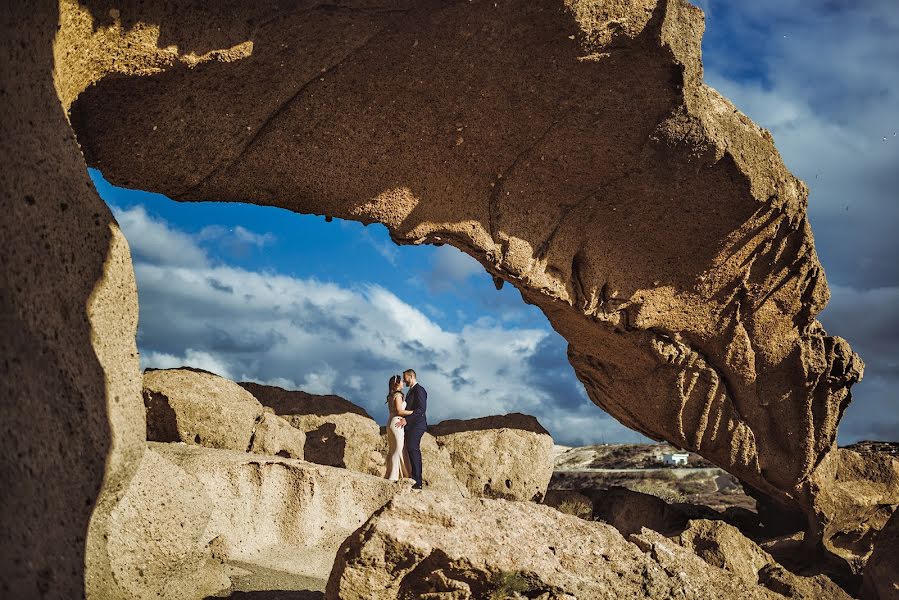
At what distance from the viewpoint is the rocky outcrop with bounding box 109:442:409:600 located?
4.19 meters

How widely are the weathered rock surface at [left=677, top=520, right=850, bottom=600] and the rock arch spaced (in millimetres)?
1999

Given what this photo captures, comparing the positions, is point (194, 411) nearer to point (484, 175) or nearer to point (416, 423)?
point (416, 423)

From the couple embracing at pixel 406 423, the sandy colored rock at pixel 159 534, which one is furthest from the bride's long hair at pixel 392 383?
the sandy colored rock at pixel 159 534

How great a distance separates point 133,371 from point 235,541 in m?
2.35

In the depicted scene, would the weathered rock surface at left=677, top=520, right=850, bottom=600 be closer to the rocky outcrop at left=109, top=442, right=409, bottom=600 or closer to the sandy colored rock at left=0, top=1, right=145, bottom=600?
the rocky outcrop at left=109, top=442, right=409, bottom=600

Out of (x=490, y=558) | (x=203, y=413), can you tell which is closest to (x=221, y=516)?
(x=203, y=413)

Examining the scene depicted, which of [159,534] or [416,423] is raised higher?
[416,423]

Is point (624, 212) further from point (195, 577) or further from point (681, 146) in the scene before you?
point (195, 577)

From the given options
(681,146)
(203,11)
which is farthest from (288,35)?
(681,146)

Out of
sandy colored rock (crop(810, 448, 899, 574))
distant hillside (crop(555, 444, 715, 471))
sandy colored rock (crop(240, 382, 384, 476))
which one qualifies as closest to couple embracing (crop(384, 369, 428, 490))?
sandy colored rock (crop(240, 382, 384, 476))

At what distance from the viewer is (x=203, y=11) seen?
4953 mm

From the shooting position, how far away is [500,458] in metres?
8.84

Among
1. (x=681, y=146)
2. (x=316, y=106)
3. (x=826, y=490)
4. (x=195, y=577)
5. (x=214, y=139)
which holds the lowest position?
(x=195, y=577)

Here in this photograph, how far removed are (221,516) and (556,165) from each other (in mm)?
3675
